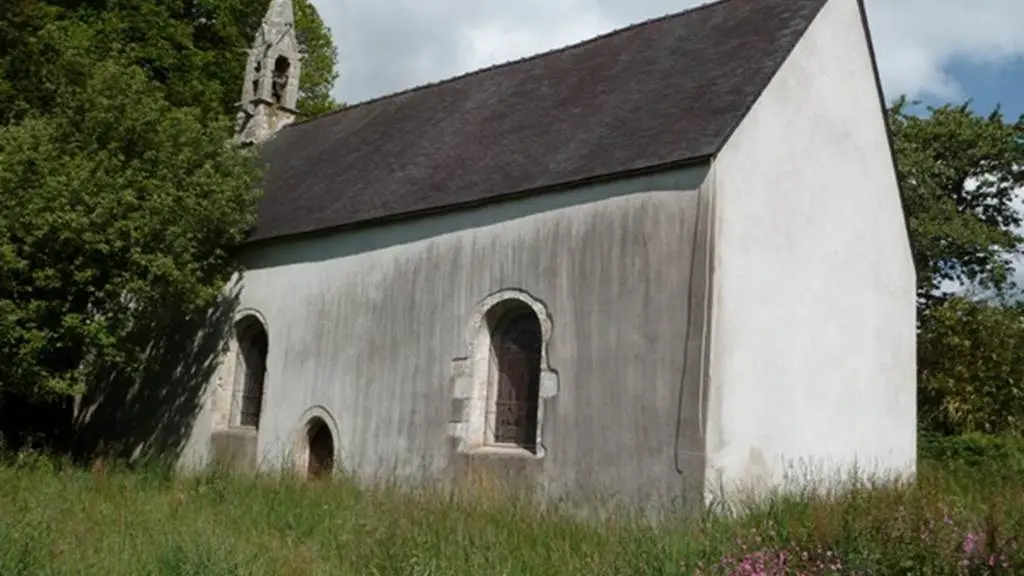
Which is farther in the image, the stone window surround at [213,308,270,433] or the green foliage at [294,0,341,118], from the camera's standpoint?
the green foliage at [294,0,341,118]

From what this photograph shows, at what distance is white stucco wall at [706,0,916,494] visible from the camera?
10.5 meters

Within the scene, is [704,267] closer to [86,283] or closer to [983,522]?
[983,522]

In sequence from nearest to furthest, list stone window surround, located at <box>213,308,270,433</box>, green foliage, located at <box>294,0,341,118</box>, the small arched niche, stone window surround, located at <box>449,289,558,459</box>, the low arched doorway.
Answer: stone window surround, located at <box>449,289,558,459</box>
the small arched niche
the low arched doorway
stone window surround, located at <box>213,308,270,433</box>
green foliage, located at <box>294,0,341,118</box>

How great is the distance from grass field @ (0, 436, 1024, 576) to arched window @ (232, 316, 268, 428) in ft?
19.2

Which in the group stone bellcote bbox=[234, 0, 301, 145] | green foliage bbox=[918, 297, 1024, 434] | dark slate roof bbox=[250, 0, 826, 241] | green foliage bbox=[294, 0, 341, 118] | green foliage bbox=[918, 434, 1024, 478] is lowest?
green foliage bbox=[918, 434, 1024, 478]

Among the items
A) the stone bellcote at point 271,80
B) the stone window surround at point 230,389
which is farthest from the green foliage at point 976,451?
the stone bellcote at point 271,80

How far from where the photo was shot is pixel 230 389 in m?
16.1

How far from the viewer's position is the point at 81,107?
588 inches

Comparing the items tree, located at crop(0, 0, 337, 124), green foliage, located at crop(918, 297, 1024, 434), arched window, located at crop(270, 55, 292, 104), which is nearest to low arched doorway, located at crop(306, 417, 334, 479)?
tree, located at crop(0, 0, 337, 124)

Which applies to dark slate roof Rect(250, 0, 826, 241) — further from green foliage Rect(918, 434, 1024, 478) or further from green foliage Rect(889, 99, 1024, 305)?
green foliage Rect(889, 99, 1024, 305)

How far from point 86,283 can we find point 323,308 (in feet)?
10.4

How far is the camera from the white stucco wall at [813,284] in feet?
34.5

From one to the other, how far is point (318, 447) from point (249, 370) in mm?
2408

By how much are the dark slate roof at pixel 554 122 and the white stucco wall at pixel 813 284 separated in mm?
467
